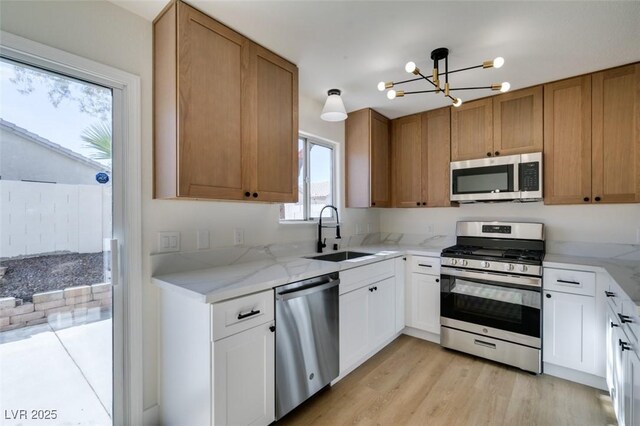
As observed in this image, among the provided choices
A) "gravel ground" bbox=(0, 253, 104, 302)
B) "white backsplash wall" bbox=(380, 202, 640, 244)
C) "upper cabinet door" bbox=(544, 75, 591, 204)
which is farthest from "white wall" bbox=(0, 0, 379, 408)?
"upper cabinet door" bbox=(544, 75, 591, 204)

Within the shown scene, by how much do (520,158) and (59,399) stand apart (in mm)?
3710

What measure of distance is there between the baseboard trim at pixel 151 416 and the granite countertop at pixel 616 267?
2454 millimetres

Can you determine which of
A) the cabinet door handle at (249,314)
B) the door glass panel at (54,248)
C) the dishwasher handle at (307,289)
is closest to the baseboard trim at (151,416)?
the door glass panel at (54,248)

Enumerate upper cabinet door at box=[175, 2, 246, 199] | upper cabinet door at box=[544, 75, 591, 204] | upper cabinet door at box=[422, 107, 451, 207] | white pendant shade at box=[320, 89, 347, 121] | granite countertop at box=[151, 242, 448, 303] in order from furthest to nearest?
upper cabinet door at box=[422, 107, 451, 207] → upper cabinet door at box=[544, 75, 591, 204] → white pendant shade at box=[320, 89, 347, 121] → upper cabinet door at box=[175, 2, 246, 199] → granite countertop at box=[151, 242, 448, 303]

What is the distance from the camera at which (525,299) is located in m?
2.37

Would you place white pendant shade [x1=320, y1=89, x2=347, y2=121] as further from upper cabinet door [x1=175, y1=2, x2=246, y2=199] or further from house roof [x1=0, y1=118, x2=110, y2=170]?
house roof [x1=0, y1=118, x2=110, y2=170]

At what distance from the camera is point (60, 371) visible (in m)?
1.54

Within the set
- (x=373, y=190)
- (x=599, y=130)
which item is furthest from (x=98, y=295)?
(x=599, y=130)

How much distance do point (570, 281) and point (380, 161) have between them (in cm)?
200

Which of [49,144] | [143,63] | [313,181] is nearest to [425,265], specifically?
[313,181]

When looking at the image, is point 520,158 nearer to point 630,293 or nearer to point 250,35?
point 630,293

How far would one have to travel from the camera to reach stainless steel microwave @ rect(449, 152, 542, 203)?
262 cm

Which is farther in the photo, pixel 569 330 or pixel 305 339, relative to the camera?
pixel 569 330

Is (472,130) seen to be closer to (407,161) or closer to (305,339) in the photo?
(407,161)
